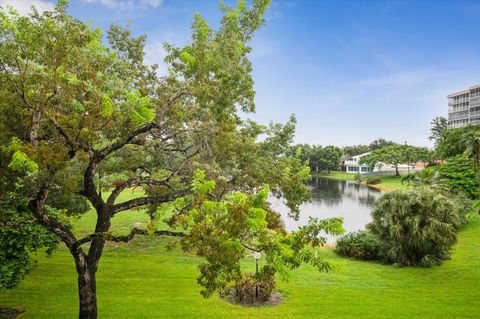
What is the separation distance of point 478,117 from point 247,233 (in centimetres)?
13139

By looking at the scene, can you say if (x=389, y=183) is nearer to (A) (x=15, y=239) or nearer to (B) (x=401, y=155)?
(B) (x=401, y=155)

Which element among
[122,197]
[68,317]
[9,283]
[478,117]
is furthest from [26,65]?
[478,117]

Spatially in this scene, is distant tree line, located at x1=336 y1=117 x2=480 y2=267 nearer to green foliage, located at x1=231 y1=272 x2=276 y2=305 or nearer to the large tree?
green foliage, located at x1=231 y1=272 x2=276 y2=305

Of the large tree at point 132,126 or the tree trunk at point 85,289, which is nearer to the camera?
the large tree at point 132,126

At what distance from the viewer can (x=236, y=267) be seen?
27.2 feet

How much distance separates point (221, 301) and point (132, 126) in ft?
30.3

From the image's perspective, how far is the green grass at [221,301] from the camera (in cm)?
1529

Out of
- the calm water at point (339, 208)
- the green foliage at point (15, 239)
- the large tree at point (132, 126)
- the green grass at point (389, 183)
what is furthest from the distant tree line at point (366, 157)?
the green foliage at point (15, 239)

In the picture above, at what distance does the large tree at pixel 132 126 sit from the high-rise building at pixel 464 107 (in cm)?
12192

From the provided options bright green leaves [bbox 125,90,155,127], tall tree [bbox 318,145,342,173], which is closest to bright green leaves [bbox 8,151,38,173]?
bright green leaves [bbox 125,90,155,127]

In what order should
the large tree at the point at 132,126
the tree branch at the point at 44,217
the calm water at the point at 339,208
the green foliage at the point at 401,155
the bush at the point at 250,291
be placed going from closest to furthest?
1. the large tree at the point at 132,126
2. the tree branch at the point at 44,217
3. the bush at the point at 250,291
4. the calm water at the point at 339,208
5. the green foliage at the point at 401,155

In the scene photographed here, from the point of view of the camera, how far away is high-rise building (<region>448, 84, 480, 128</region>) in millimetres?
118562

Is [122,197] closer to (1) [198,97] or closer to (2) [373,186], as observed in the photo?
(1) [198,97]

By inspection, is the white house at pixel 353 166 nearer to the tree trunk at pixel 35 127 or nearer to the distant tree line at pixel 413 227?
the distant tree line at pixel 413 227
